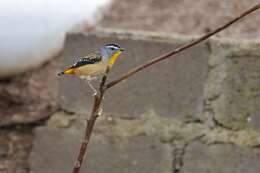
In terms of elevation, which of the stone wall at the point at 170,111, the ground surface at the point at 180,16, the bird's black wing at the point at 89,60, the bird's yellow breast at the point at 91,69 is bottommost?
→ the bird's yellow breast at the point at 91,69

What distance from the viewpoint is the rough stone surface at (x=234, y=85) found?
177cm

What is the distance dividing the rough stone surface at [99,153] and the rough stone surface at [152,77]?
0.09m

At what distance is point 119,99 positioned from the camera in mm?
1885

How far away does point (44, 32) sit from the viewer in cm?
208

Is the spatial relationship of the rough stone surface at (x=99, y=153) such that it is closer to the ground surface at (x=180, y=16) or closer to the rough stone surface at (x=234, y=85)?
the rough stone surface at (x=234, y=85)

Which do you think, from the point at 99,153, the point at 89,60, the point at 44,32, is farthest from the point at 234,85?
the point at 89,60

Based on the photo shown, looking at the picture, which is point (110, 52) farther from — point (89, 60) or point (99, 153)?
point (99, 153)

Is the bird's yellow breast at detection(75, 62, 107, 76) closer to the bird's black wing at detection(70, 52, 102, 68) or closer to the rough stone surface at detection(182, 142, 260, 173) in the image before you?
the bird's black wing at detection(70, 52, 102, 68)

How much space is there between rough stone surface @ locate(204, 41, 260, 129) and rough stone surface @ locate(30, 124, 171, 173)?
176 millimetres

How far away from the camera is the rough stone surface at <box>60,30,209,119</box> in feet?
5.99

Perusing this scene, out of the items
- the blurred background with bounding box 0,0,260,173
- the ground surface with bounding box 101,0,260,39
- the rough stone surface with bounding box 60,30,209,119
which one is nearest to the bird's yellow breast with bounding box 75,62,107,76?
the rough stone surface with bounding box 60,30,209,119

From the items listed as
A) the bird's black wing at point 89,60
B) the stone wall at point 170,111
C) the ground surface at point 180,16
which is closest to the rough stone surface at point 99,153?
the stone wall at point 170,111

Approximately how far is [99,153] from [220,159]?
0.33 metres

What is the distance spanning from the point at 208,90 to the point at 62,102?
41 centimetres
